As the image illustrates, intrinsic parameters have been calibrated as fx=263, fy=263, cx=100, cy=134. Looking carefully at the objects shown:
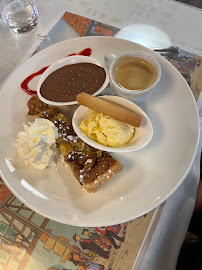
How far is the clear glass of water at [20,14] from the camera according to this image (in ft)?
7.10

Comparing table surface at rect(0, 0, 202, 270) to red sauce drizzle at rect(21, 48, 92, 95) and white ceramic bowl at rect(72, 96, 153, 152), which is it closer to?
red sauce drizzle at rect(21, 48, 92, 95)

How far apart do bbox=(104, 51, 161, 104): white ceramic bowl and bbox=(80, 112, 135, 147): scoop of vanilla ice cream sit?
0.59ft

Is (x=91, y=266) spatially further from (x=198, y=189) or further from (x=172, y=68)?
(x=172, y=68)

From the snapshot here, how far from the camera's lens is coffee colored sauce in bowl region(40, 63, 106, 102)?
5.51 feet

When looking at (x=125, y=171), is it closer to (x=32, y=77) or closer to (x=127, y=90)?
(x=127, y=90)

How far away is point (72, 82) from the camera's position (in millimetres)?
1718

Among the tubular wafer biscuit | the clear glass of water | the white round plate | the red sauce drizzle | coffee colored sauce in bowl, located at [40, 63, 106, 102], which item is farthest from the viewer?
the clear glass of water

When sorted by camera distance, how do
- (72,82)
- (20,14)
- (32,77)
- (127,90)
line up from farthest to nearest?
(20,14), (32,77), (72,82), (127,90)

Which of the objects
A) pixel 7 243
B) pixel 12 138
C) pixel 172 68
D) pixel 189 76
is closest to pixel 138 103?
pixel 172 68

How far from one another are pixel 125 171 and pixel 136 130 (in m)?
0.25

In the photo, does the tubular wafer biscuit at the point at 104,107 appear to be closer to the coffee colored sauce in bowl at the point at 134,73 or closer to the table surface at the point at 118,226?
the coffee colored sauce in bowl at the point at 134,73

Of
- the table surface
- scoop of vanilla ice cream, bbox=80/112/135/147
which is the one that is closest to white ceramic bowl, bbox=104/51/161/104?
scoop of vanilla ice cream, bbox=80/112/135/147

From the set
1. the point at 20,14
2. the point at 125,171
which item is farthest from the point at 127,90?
the point at 20,14

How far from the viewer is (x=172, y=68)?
1.75 metres
